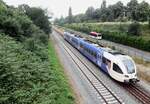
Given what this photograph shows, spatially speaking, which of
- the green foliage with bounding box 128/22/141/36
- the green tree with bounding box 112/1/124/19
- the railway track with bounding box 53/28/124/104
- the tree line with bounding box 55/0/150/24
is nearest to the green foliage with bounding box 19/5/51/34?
the green foliage with bounding box 128/22/141/36

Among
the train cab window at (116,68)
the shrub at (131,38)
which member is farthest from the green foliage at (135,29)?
the train cab window at (116,68)

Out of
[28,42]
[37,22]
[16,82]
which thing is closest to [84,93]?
[16,82]

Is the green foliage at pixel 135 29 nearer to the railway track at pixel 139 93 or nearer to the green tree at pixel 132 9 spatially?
the green tree at pixel 132 9

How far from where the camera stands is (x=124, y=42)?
5769 cm

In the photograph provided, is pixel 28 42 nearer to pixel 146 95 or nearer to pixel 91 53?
pixel 91 53

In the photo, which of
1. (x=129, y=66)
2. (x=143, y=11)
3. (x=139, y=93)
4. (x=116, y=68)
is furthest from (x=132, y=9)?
(x=139, y=93)

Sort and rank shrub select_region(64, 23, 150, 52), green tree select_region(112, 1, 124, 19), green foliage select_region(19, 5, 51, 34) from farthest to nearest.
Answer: green tree select_region(112, 1, 124, 19), green foliage select_region(19, 5, 51, 34), shrub select_region(64, 23, 150, 52)

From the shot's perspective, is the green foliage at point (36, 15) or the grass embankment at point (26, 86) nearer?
the grass embankment at point (26, 86)

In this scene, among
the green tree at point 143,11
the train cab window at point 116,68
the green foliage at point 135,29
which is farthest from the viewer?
the green tree at point 143,11

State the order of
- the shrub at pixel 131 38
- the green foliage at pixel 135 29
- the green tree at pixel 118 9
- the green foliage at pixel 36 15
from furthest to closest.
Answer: the green tree at pixel 118 9, the green foliage at pixel 135 29, the green foliage at pixel 36 15, the shrub at pixel 131 38

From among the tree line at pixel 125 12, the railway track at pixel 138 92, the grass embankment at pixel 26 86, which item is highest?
the tree line at pixel 125 12

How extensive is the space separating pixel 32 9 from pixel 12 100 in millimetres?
43547

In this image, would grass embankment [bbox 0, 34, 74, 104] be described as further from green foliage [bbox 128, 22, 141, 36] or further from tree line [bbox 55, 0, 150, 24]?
tree line [bbox 55, 0, 150, 24]

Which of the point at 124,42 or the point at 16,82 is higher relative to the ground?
the point at 16,82
